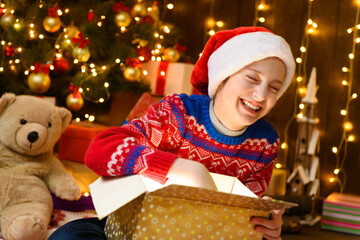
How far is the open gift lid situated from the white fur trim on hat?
32 cm

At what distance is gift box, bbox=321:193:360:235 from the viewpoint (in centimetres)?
205

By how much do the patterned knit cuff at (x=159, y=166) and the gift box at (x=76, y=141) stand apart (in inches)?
51.8

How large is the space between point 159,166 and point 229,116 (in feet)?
0.89

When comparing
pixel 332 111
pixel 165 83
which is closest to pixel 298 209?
pixel 332 111

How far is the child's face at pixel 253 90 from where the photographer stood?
3.18 ft

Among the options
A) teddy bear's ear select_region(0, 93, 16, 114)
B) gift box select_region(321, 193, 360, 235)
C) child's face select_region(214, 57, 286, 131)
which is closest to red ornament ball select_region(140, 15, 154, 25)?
teddy bear's ear select_region(0, 93, 16, 114)

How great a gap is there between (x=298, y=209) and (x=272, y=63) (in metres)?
1.22

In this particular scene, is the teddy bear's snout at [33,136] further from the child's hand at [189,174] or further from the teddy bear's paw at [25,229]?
the child's hand at [189,174]

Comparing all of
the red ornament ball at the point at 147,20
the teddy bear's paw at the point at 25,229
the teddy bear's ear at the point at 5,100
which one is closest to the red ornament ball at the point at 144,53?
the red ornament ball at the point at 147,20

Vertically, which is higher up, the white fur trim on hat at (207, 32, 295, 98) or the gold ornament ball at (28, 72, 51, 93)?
the white fur trim on hat at (207, 32, 295, 98)

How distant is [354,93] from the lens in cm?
215

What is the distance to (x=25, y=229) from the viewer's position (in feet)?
4.47

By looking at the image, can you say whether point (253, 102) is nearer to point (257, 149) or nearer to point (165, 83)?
point (257, 149)

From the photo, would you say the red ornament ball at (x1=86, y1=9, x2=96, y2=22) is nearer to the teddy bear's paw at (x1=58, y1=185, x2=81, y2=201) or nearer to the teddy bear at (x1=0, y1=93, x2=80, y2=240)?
the teddy bear at (x1=0, y1=93, x2=80, y2=240)
